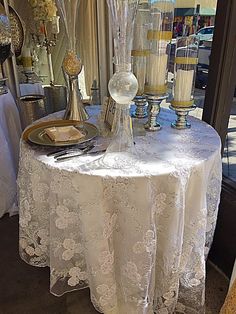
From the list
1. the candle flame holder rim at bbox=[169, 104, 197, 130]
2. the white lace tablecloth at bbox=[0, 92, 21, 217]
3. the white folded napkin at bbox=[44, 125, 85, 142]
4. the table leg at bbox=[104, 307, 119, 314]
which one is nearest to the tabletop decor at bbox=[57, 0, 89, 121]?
the white folded napkin at bbox=[44, 125, 85, 142]

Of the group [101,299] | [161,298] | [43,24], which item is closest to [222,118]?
[161,298]

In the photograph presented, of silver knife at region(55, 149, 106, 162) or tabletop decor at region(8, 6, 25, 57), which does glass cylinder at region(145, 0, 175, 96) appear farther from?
tabletop decor at region(8, 6, 25, 57)

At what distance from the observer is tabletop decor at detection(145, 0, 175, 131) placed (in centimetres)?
104

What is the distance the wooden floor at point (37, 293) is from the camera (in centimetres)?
122

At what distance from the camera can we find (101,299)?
954 mm

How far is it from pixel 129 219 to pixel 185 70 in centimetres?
66

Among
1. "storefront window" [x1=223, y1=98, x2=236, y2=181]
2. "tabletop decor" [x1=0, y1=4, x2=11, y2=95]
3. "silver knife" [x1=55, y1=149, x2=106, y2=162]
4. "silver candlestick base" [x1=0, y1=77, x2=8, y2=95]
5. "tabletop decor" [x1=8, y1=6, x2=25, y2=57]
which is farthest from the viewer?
"tabletop decor" [x1=8, y1=6, x2=25, y2=57]

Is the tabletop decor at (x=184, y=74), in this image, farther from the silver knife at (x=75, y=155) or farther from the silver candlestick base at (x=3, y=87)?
the silver candlestick base at (x=3, y=87)

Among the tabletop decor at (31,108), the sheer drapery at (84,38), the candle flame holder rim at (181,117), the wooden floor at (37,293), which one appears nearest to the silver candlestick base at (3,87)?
the tabletop decor at (31,108)

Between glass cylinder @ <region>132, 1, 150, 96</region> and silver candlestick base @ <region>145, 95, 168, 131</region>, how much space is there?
4.9 inches

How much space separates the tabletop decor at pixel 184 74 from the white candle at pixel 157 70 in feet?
0.17

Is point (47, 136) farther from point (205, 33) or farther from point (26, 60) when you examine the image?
point (26, 60)


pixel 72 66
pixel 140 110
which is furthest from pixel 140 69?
pixel 72 66

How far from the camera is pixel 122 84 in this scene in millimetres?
862
